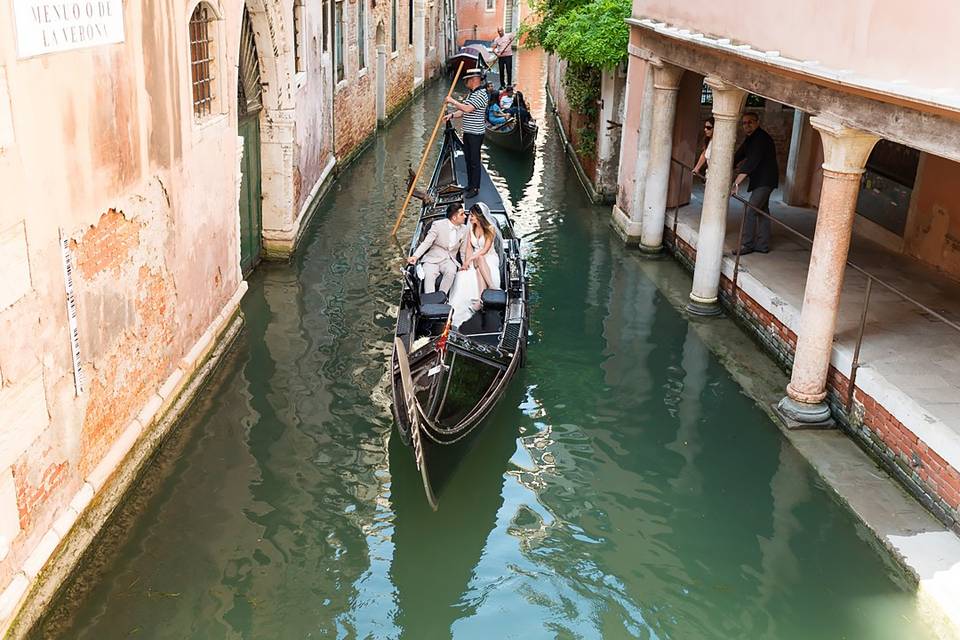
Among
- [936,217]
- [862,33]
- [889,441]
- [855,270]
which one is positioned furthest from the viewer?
[855,270]

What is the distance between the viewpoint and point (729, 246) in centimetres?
823

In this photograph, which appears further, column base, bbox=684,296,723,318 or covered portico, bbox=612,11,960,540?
column base, bbox=684,296,723,318

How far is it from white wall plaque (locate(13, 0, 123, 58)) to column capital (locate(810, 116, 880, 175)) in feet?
11.7

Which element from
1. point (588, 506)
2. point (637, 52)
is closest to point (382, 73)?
point (637, 52)

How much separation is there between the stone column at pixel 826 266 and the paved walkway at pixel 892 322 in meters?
0.21

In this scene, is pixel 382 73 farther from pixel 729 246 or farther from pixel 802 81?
pixel 802 81

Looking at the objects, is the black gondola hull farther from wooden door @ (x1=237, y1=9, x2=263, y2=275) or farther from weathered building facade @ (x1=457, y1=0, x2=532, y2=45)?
weathered building facade @ (x1=457, y1=0, x2=532, y2=45)

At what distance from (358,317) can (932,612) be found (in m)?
4.58

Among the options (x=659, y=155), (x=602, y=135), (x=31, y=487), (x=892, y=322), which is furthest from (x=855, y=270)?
(x=31, y=487)

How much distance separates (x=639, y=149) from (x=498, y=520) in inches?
208

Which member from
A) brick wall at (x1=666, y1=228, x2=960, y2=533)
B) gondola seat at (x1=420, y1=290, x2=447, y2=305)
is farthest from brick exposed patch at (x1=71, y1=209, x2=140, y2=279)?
brick wall at (x1=666, y1=228, x2=960, y2=533)

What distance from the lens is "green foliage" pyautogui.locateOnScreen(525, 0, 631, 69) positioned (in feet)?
34.1

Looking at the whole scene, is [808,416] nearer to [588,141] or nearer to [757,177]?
[757,177]

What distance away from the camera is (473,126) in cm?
954
